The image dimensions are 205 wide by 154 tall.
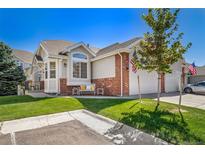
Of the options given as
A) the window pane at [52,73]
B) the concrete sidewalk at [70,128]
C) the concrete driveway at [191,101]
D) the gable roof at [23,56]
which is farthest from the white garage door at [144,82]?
the gable roof at [23,56]

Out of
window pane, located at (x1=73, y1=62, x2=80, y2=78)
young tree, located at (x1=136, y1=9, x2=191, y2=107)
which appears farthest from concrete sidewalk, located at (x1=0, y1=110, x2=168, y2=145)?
window pane, located at (x1=73, y1=62, x2=80, y2=78)

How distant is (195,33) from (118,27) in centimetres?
393

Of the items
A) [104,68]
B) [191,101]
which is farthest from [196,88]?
[104,68]

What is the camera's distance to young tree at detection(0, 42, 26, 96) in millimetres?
16719

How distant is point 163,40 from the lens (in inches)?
275

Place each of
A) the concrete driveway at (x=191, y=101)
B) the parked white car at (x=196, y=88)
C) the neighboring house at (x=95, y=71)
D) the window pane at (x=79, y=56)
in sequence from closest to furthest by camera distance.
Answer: the concrete driveway at (x=191, y=101)
the neighboring house at (x=95, y=71)
the window pane at (x=79, y=56)
the parked white car at (x=196, y=88)

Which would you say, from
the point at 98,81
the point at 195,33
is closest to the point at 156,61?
the point at 195,33

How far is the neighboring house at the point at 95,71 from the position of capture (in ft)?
36.4

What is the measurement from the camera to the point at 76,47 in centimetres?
1277

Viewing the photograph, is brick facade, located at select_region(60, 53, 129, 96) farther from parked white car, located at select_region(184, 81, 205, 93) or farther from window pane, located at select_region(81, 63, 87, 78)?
parked white car, located at select_region(184, 81, 205, 93)

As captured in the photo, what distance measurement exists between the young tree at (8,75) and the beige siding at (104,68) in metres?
9.55

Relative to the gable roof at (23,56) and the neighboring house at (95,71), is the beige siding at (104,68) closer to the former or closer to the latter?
the neighboring house at (95,71)
